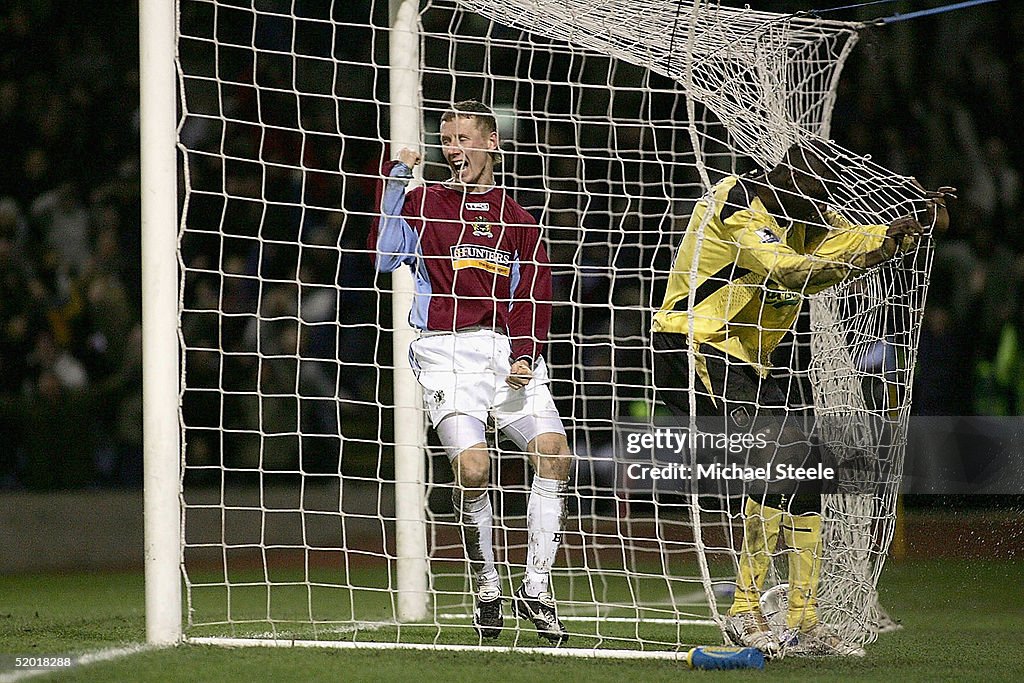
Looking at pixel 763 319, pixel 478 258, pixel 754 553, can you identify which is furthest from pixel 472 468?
pixel 763 319

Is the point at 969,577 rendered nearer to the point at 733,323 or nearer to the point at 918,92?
the point at 733,323

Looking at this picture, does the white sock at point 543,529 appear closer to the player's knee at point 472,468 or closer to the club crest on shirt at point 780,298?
the player's knee at point 472,468

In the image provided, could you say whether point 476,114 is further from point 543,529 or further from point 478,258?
point 543,529

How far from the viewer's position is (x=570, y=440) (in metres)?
8.29

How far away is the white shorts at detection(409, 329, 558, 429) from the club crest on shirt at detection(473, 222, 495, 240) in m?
0.34

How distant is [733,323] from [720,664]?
110 cm

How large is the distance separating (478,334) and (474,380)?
167mm

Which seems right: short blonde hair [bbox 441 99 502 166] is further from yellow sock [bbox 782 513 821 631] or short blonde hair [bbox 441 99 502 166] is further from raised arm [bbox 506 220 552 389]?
yellow sock [bbox 782 513 821 631]

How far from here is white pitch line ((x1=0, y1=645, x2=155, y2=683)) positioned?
11.3 feet

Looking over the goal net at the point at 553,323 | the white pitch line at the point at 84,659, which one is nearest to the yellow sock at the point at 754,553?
the goal net at the point at 553,323

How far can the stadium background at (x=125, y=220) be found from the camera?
8.96 metres

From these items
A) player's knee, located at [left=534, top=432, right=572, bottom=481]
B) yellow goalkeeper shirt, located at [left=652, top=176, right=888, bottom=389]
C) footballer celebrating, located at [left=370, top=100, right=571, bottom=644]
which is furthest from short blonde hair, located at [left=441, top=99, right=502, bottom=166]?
player's knee, located at [left=534, top=432, right=572, bottom=481]

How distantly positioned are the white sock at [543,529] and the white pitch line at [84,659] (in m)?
1.24

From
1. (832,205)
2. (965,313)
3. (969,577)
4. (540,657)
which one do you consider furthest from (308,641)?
(965,313)
